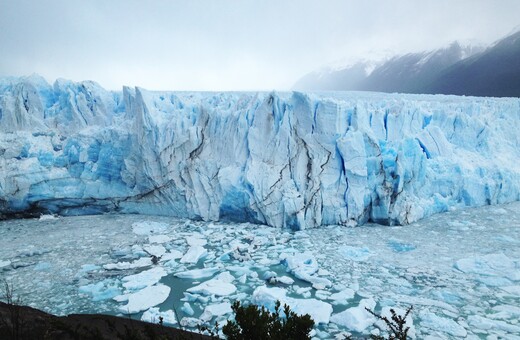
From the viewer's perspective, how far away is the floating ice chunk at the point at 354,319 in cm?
369

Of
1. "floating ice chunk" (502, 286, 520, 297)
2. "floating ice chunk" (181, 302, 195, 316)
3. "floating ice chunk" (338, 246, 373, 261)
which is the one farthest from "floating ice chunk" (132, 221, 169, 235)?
"floating ice chunk" (502, 286, 520, 297)

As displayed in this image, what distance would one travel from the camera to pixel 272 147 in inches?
299

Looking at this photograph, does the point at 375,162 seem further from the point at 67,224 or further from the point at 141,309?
the point at 67,224

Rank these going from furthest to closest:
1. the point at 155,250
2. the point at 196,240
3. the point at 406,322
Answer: the point at 196,240
the point at 155,250
the point at 406,322

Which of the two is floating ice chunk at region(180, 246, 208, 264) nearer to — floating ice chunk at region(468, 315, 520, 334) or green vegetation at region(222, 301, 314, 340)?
green vegetation at region(222, 301, 314, 340)

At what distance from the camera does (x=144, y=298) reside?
4.36 metres

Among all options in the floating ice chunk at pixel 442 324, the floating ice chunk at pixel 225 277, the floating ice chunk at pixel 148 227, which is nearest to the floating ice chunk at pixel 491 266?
the floating ice chunk at pixel 442 324

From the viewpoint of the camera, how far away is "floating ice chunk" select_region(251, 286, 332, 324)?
154 inches

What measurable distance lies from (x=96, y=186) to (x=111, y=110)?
2630mm

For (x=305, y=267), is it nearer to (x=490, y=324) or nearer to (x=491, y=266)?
(x=490, y=324)

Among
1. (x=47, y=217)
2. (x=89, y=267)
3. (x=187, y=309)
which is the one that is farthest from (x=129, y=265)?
(x=47, y=217)

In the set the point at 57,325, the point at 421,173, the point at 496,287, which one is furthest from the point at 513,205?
the point at 57,325

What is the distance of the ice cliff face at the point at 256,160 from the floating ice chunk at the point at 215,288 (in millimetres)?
2639

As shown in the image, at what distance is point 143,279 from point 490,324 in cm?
442
